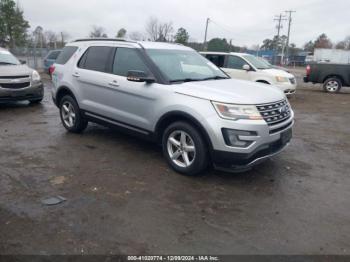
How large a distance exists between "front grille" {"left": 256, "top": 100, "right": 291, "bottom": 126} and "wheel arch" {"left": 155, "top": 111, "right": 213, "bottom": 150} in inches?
30.9

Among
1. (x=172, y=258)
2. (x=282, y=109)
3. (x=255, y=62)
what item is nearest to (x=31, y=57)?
(x=255, y=62)

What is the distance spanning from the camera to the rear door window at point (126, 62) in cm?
546

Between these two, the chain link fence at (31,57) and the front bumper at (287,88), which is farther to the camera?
the chain link fence at (31,57)

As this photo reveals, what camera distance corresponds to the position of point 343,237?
11.5 ft

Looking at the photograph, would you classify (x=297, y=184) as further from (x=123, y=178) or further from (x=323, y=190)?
(x=123, y=178)

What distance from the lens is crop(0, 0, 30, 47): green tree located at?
3734 centimetres

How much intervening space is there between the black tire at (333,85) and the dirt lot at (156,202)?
10.3 meters

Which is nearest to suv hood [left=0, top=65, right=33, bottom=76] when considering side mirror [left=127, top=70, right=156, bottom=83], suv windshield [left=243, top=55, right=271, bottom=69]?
side mirror [left=127, top=70, right=156, bottom=83]

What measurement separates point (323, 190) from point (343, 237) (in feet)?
3.81

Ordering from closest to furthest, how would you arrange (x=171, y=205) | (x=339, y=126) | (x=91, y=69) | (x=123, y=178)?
(x=171, y=205) → (x=123, y=178) → (x=91, y=69) → (x=339, y=126)

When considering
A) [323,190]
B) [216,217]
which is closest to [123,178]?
[216,217]

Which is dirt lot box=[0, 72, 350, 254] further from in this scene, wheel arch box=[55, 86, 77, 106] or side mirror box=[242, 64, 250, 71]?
side mirror box=[242, 64, 250, 71]

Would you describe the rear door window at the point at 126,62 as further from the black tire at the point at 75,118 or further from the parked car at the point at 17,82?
the parked car at the point at 17,82

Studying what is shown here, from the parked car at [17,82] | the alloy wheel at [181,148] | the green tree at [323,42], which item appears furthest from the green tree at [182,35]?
the green tree at [323,42]
